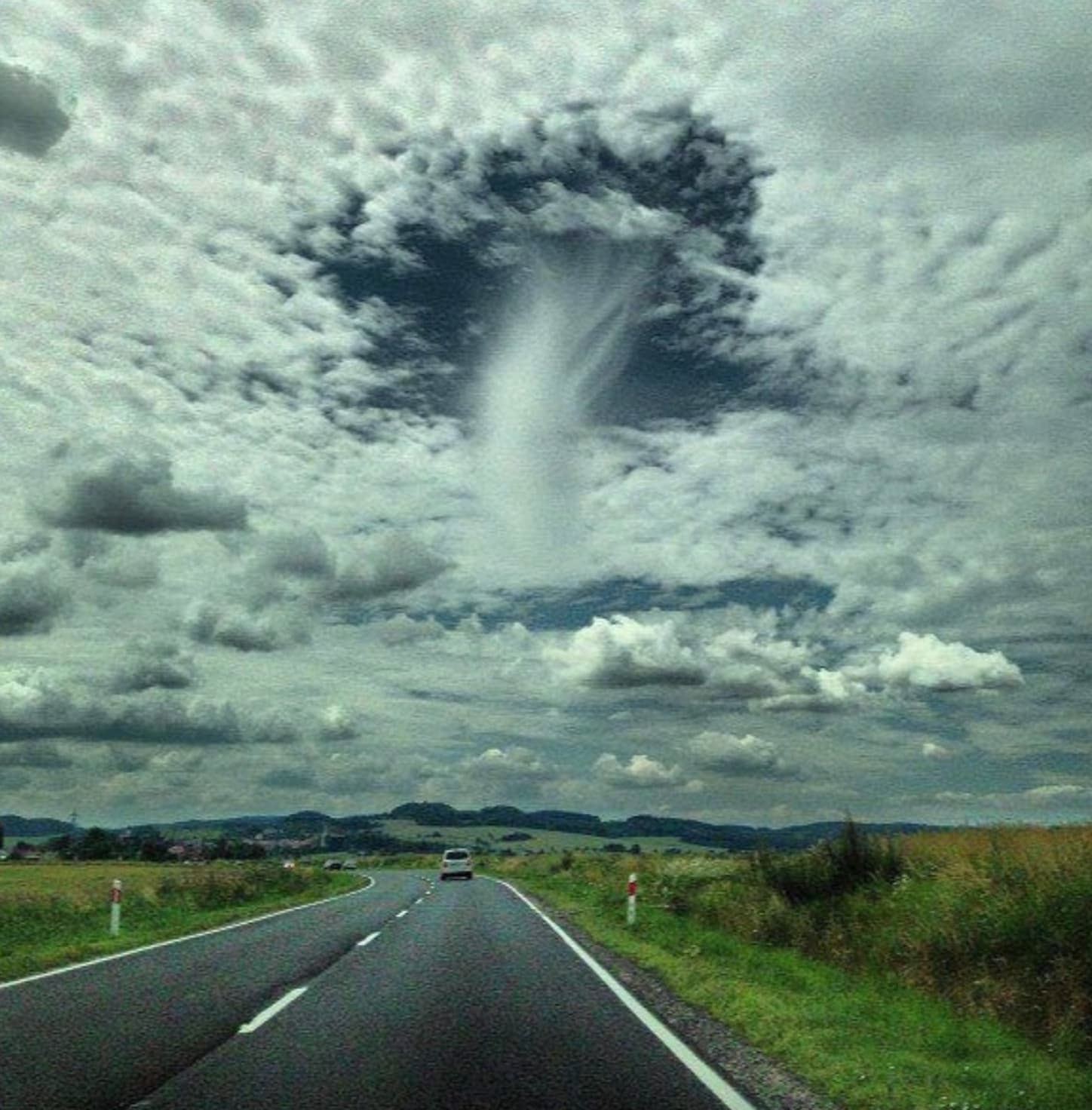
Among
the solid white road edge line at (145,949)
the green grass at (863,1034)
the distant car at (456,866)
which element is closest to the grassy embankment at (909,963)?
the green grass at (863,1034)

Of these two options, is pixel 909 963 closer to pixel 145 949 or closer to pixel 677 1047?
pixel 677 1047

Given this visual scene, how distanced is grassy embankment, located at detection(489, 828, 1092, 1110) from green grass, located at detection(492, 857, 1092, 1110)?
0.08 feet

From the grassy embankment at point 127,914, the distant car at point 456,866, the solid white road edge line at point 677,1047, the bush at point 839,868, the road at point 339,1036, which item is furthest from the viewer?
the distant car at point 456,866

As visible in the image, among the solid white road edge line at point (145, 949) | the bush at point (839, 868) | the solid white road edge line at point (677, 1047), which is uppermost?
the bush at point (839, 868)

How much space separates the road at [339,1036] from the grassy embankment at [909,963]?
3.74 feet

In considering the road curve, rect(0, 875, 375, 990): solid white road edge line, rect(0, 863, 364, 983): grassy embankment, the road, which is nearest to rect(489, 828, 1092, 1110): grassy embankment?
the road

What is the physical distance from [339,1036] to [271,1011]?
5.40 feet

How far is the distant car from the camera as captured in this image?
173 feet

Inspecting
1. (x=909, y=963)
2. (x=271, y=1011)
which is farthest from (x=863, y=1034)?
(x=271, y=1011)

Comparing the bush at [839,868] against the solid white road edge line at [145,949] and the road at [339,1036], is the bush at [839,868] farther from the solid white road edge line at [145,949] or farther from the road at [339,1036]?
the solid white road edge line at [145,949]

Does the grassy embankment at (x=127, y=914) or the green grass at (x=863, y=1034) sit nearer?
the green grass at (x=863, y=1034)

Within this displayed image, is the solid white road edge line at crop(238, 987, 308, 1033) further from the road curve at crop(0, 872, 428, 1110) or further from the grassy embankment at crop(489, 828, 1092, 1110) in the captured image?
the grassy embankment at crop(489, 828, 1092, 1110)

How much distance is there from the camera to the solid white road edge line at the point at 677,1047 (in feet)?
22.9

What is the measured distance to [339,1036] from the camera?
891 centimetres
